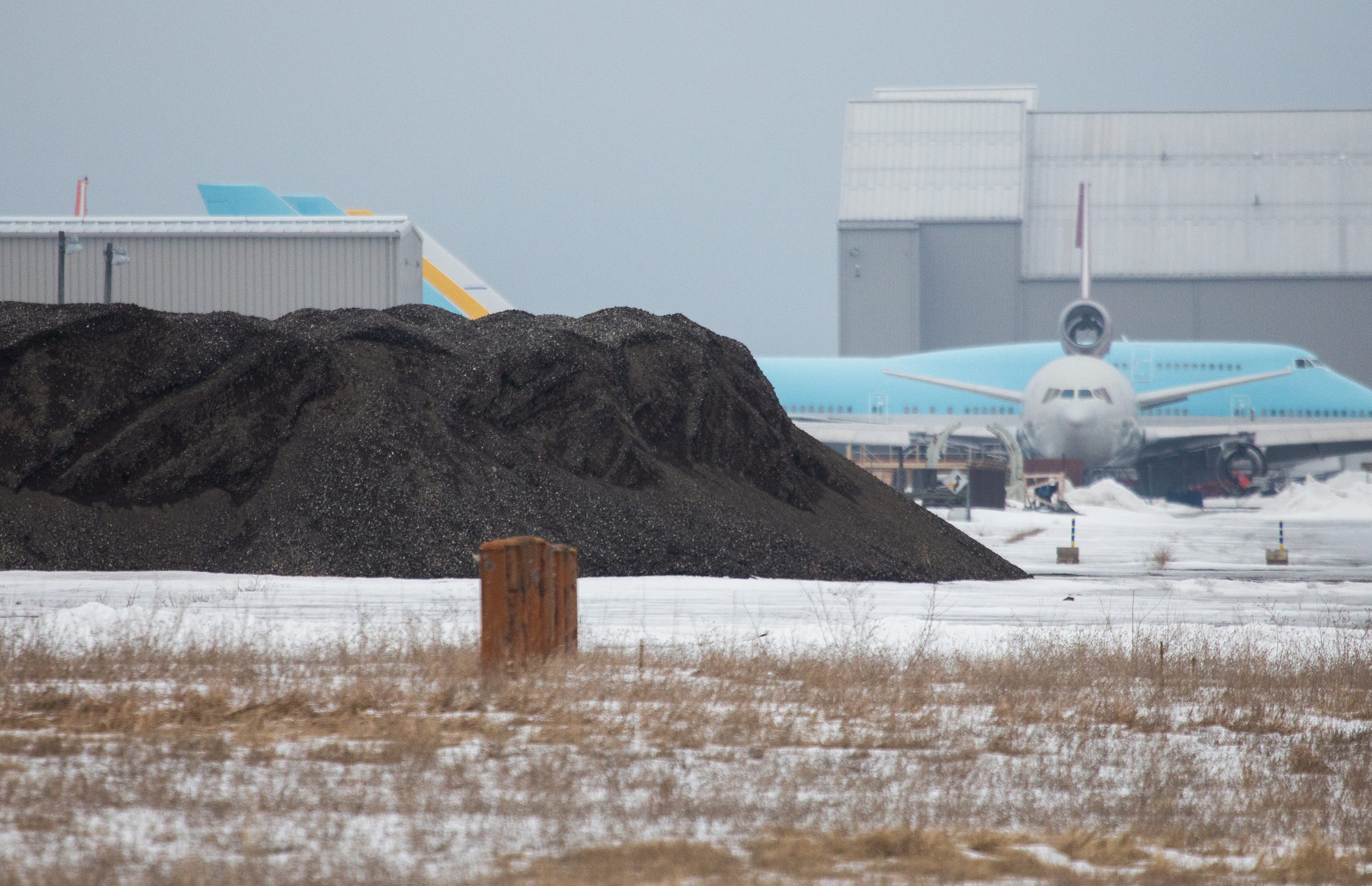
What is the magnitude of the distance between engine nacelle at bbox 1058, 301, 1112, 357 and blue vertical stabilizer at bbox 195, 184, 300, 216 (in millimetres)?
33158

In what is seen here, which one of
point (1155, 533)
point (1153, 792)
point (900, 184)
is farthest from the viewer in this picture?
point (900, 184)

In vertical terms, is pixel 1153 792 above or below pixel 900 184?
below

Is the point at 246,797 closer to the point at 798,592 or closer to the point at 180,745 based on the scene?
the point at 180,745

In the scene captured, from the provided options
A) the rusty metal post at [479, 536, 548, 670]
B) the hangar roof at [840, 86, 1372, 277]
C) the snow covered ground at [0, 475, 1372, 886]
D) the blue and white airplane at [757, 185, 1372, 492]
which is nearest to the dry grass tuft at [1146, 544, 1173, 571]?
the snow covered ground at [0, 475, 1372, 886]

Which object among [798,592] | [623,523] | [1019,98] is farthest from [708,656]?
[1019,98]

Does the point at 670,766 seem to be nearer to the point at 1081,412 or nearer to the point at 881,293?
the point at 1081,412

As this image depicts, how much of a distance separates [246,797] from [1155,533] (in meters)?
27.3

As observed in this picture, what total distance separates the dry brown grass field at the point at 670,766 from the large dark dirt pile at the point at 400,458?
240 inches

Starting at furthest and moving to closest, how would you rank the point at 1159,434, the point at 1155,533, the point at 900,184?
the point at 900,184 < the point at 1159,434 < the point at 1155,533

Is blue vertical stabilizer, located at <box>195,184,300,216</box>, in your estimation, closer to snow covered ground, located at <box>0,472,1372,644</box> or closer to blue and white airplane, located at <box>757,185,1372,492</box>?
blue and white airplane, located at <box>757,185,1372,492</box>

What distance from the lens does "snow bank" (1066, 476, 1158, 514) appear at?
41.8 metres

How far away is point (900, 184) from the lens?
3565 inches

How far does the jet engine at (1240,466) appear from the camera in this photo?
5078 centimetres

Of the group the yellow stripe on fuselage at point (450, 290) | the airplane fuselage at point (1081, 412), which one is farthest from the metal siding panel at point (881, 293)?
the yellow stripe on fuselage at point (450, 290)
